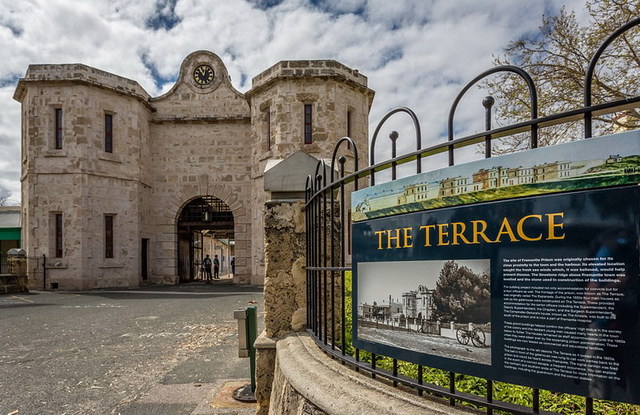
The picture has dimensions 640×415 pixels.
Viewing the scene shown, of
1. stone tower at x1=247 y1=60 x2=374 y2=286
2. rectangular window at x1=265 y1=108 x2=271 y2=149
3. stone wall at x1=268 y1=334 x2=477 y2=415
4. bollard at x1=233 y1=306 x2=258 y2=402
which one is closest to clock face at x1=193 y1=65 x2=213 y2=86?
stone tower at x1=247 y1=60 x2=374 y2=286

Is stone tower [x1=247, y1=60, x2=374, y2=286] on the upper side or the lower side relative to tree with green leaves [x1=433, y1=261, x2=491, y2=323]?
upper

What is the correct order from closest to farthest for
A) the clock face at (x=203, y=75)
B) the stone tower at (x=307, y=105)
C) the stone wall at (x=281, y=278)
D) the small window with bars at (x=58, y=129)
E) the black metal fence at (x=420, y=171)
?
the black metal fence at (x=420, y=171) → the stone wall at (x=281, y=278) → the stone tower at (x=307, y=105) → the small window with bars at (x=58, y=129) → the clock face at (x=203, y=75)

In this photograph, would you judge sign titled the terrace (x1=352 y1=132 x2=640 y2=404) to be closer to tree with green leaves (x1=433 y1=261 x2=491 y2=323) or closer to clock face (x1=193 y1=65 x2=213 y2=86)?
tree with green leaves (x1=433 y1=261 x2=491 y2=323)

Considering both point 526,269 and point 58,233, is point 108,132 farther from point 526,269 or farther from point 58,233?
point 526,269

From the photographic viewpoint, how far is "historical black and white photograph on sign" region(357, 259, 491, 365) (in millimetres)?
1705

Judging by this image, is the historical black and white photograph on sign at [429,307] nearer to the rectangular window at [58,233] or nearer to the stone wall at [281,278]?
the stone wall at [281,278]

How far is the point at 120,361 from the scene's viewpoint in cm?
581

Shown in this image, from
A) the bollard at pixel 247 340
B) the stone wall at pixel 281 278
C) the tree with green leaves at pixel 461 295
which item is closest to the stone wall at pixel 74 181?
the bollard at pixel 247 340

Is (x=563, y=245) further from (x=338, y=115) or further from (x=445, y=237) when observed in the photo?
(x=338, y=115)

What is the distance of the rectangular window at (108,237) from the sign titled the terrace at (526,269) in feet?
58.3

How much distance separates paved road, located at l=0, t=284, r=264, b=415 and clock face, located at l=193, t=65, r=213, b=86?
1205 cm

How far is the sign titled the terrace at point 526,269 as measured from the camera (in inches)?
54.4

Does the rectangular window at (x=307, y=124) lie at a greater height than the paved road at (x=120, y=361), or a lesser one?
greater

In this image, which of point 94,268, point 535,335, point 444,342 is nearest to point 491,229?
point 535,335
